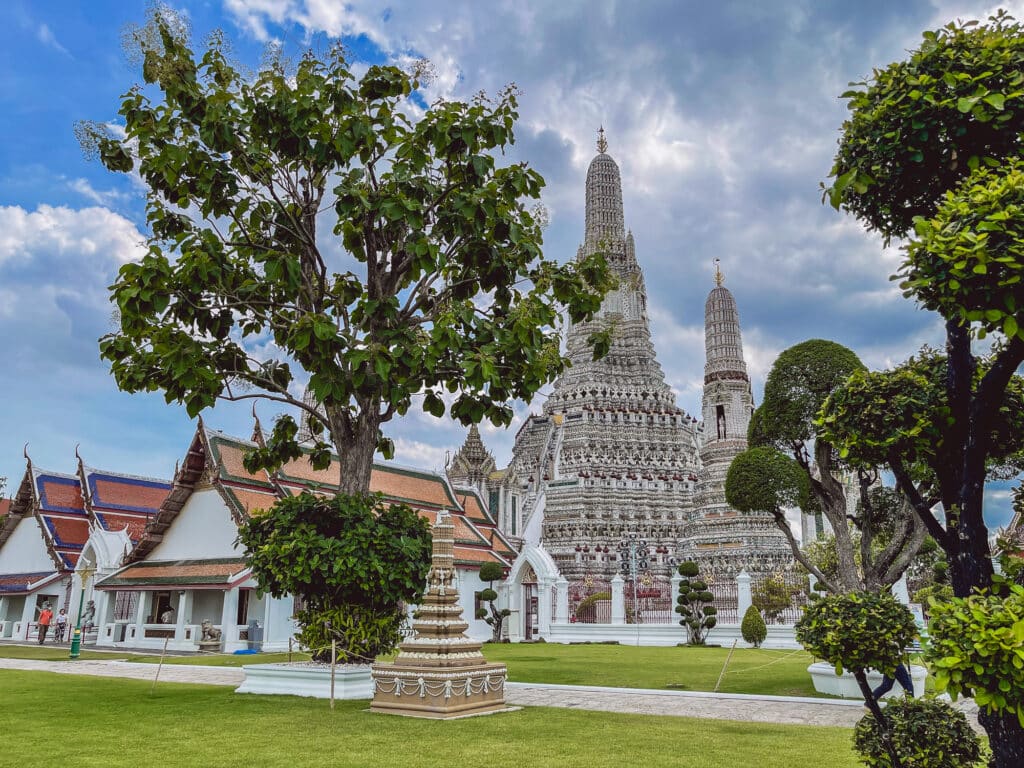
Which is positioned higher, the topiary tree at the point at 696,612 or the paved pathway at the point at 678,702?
the topiary tree at the point at 696,612

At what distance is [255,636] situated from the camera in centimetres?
2161

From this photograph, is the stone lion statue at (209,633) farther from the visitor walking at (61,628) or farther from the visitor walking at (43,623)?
the visitor walking at (61,628)

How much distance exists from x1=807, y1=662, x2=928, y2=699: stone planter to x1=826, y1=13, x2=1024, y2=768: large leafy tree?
8.78m

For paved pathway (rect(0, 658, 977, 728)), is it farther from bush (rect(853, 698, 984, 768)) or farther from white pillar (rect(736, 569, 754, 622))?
white pillar (rect(736, 569, 754, 622))

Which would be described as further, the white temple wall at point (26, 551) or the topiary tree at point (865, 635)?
the white temple wall at point (26, 551)

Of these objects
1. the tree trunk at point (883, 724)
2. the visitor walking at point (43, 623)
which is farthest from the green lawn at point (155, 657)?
the tree trunk at point (883, 724)

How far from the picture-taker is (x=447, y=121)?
10500mm

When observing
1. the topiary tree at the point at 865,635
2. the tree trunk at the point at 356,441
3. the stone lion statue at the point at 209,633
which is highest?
the tree trunk at the point at 356,441

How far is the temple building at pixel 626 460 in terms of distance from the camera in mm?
44656

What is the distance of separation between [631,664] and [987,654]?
613 inches

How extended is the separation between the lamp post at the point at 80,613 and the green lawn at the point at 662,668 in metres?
10.7

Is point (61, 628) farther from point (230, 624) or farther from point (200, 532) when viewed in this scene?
point (230, 624)

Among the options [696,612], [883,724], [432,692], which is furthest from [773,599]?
[883,724]

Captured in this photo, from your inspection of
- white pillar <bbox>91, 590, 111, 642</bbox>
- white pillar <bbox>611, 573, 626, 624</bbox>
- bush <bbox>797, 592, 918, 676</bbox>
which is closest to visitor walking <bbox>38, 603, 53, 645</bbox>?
white pillar <bbox>91, 590, 111, 642</bbox>
